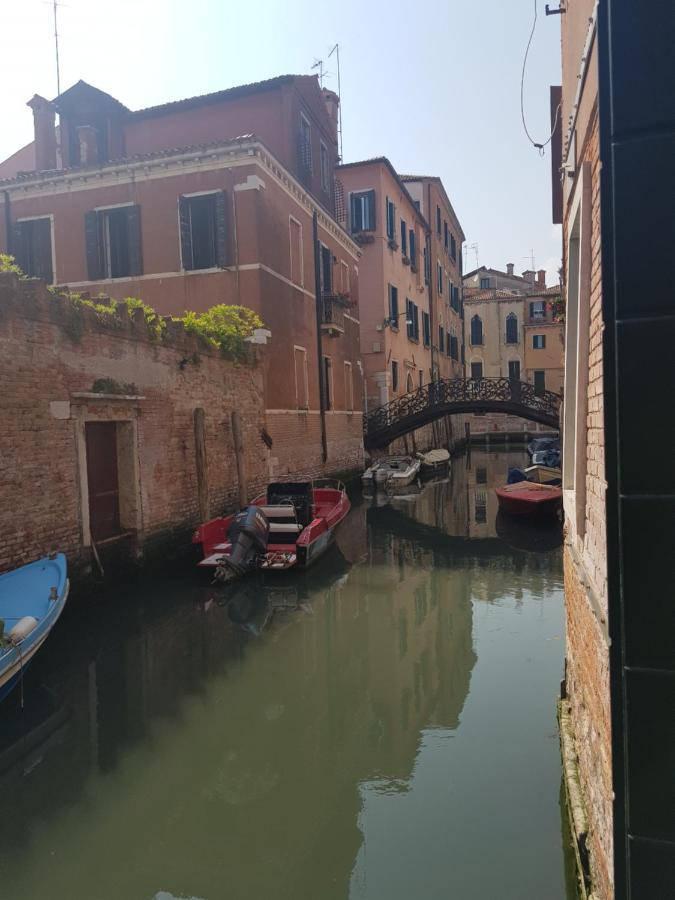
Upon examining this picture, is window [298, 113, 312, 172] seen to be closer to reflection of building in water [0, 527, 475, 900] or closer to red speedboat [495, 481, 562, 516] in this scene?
red speedboat [495, 481, 562, 516]

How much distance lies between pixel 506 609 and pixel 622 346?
6.52 m

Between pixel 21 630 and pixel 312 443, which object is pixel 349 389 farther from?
pixel 21 630

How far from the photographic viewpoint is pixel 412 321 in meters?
25.4

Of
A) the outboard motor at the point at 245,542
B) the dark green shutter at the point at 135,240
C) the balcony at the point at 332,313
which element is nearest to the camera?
the outboard motor at the point at 245,542

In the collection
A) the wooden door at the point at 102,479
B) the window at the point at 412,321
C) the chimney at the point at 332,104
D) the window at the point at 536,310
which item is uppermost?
the chimney at the point at 332,104

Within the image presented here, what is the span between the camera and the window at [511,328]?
126 ft

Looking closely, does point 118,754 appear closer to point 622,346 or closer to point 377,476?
point 622,346

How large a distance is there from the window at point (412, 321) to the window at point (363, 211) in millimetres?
3805

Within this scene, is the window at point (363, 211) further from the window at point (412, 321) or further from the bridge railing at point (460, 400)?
the bridge railing at point (460, 400)

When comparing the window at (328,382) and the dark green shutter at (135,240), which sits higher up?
the dark green shutter at (135,240)

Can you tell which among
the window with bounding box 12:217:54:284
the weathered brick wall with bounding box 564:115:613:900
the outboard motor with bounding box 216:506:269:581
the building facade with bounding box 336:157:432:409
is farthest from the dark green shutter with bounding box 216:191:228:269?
the weathered brick wall with bounding box 564:115:613:900

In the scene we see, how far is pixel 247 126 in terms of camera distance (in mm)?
15656

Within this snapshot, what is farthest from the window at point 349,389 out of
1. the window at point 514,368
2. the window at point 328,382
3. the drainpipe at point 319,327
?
the window at point 514,368

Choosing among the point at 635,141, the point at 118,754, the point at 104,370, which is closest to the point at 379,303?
the point at 104,370
